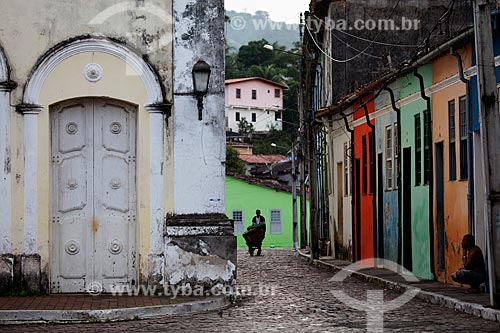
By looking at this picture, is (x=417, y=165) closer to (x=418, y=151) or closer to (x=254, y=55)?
(x=418, y=151)

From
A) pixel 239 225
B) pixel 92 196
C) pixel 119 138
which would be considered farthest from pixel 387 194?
pixel 239 225

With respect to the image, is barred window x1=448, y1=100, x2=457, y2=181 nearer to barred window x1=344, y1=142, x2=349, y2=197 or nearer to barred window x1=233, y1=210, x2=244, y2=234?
barred window x1=344, y1=142, x2=349, y2=197

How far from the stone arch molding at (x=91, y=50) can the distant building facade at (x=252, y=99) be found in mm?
73730

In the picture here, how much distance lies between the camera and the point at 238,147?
250 ft

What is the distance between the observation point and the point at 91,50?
15.1 meters

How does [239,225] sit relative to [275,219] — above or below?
below

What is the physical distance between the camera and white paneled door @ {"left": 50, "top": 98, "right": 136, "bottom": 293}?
15.1 m

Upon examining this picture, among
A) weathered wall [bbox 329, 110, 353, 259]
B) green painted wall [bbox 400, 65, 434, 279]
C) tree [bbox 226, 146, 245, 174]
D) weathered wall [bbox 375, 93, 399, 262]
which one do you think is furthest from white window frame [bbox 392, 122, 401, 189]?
tree [bbox 226, 146, 245, 174]

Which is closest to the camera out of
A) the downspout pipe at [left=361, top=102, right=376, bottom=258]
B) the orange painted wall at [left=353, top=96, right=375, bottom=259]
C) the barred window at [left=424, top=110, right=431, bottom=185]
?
the barred window at [left=424, top=110, right=431, bottom=185]

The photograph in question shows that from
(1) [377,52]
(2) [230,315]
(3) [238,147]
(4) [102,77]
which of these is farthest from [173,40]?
(3) [238,147]

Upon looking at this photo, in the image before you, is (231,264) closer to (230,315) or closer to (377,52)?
(230,315)

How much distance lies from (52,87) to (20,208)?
68.8 inches

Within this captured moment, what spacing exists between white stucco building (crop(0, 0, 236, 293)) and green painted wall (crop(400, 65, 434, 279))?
587 cm

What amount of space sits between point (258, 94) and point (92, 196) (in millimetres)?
78354
